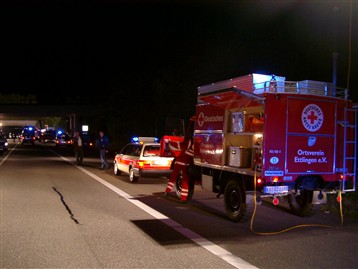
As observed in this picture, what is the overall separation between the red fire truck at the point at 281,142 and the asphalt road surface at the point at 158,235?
67cm

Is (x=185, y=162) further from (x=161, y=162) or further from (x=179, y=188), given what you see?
(x=161, y=162)

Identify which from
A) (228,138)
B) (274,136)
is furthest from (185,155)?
(274,136)

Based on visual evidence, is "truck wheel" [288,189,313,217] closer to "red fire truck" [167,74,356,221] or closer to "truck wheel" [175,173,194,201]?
"red fire truck" [167,74,356,221]

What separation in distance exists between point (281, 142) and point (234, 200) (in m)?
1.76

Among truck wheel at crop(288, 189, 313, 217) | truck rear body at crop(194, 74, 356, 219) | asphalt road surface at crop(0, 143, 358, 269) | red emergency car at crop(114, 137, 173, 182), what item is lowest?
asphalt road surface at crop(0, 143, 358, 269)

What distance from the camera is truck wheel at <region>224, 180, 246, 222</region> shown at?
905 centimetres

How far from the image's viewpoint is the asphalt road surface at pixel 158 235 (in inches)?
247

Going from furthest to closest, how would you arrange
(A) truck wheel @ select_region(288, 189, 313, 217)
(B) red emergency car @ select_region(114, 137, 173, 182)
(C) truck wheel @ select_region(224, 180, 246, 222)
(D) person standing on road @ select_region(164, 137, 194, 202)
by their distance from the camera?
1. (B) red emergency car @ select_region(114, 137, 173, 182)
2. (D) person standing on road @ select_region(164, 137, 194, 202)
3. (A) truck wheel @ select_region(288, 189, 313, 217)
4. (C) truck wheel @ select_region(224, 180, 246, 222)

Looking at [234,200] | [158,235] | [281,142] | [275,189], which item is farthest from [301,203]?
[158,235]

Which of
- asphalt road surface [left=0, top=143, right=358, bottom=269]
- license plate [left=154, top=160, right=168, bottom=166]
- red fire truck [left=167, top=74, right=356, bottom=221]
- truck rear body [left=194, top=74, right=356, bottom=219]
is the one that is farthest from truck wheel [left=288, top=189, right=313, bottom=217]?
license plate [left=154, top=160, right=168, bottom=166]

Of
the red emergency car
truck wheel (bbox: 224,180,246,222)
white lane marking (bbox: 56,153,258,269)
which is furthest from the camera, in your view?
the red emergency car

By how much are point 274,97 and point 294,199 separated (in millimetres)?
2813

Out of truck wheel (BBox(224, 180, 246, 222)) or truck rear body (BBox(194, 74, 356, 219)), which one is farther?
truck wheel (BBox(224, 180, 246, 222))

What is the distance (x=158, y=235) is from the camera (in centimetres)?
785
